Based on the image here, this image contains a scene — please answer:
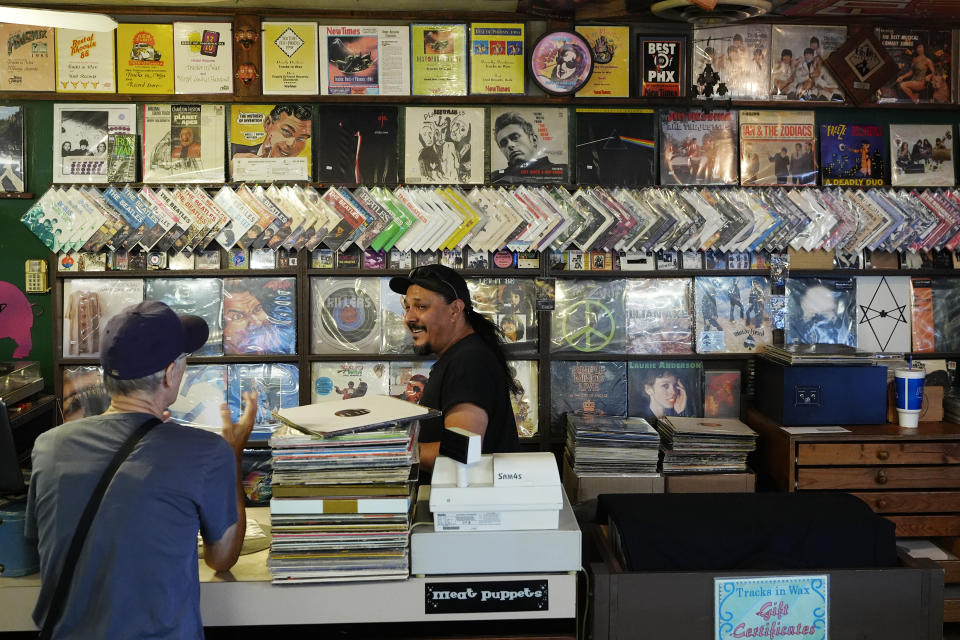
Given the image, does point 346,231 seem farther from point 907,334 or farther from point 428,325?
point 907,334

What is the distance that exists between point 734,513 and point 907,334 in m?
2.73

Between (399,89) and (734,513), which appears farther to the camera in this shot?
(399,89)

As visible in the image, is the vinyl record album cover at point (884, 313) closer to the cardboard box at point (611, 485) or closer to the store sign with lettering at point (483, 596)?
the cardboard box at point (611, 485)

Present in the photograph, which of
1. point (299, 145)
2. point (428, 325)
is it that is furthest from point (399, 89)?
point (428, 325)

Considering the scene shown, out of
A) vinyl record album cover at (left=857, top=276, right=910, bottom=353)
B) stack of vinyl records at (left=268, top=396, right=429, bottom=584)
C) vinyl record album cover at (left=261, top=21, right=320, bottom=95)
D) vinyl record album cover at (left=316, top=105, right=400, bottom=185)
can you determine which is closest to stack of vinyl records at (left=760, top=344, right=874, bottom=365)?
vinyl record album cover at (left=857, top=276, right=910, bottom=353)

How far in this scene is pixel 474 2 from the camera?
4.24 meters

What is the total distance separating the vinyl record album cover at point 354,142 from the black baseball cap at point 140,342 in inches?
98.4

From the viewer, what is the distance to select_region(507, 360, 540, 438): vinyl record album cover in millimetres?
4355

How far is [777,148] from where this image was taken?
14.4 ft

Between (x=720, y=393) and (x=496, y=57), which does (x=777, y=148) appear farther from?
(x=496, y=57)

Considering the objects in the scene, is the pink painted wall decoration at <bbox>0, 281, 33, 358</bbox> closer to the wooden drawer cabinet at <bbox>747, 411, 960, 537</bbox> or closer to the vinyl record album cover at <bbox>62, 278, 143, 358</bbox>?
the vinyl record album cover at <bbox>62, 278, 143, 358</bbox>

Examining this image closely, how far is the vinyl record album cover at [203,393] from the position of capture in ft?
14.1

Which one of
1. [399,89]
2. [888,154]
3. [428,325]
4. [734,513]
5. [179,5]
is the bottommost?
[734,513]

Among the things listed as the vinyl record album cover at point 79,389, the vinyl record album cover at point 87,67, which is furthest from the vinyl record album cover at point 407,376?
the vinyl record album cover at point 87,67
